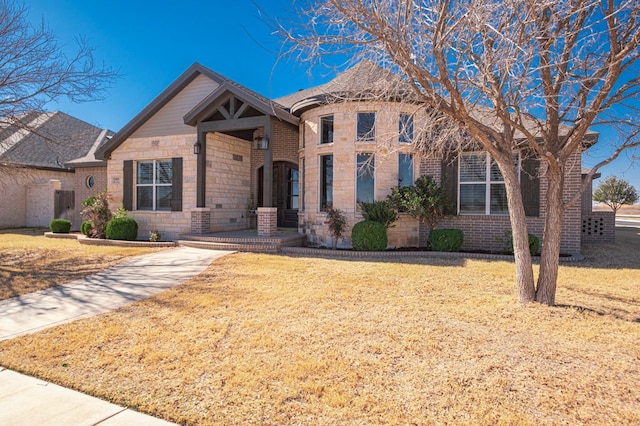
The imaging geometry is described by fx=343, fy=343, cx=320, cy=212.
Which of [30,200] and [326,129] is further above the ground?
[326,129]

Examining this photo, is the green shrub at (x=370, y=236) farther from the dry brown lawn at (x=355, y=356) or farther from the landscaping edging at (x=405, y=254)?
the dry brown lawn at (x=355, y=356)

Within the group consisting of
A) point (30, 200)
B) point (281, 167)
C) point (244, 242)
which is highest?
point (281, 167)

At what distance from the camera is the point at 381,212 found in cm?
963

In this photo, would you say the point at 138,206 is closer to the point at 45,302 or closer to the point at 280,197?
the point at 280,197

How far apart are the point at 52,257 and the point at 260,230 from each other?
18.3 feet

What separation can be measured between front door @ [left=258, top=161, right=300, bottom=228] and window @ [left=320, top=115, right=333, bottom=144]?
3.05 meters

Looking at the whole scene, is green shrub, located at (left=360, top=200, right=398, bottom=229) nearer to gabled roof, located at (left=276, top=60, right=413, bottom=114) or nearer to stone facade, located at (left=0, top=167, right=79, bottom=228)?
gabled roof, located at (left=276, top=60, right=413, bottom=114)

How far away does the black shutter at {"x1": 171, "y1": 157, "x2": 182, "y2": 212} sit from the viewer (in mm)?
12141

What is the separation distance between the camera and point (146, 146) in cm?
1269

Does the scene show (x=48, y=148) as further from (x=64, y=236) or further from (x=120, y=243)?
(x=120, y=243)

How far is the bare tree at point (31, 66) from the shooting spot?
8.33 meters

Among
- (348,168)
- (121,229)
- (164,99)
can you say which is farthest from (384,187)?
(121,229)

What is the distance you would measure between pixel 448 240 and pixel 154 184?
1033 cm

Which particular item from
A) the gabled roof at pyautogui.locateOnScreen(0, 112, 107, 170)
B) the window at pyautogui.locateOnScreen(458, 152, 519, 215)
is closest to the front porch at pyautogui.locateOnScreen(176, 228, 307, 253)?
the window at pyautogui.locateOnScreen(458, 152, 519, 215)
